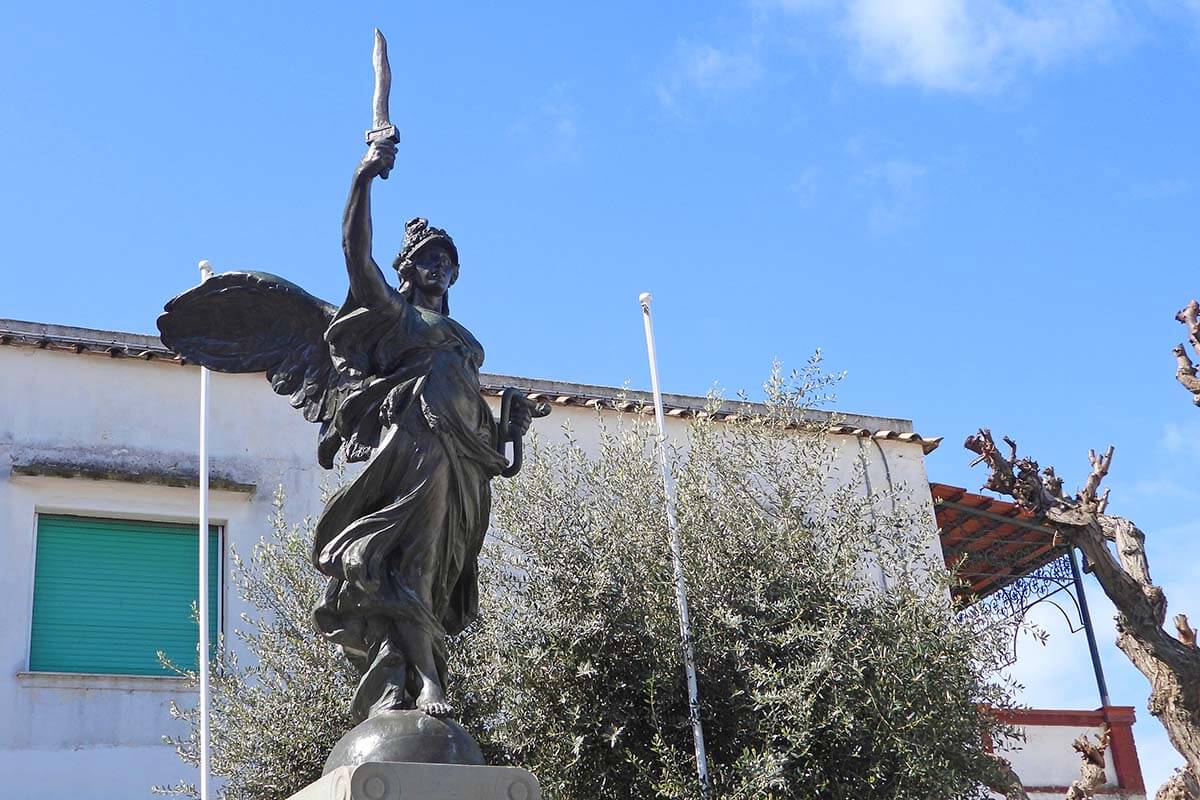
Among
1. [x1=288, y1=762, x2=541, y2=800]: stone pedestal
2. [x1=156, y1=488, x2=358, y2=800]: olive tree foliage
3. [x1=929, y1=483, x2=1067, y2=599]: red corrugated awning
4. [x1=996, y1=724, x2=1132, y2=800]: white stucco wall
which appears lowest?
[x1=288, y1=762, x2=541, y2=800]: stone pedestal

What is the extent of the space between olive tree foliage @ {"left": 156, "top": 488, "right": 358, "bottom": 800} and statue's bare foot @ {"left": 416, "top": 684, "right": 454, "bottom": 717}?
4860mm

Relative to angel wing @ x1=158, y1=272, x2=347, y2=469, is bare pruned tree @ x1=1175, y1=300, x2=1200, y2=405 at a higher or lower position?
higher

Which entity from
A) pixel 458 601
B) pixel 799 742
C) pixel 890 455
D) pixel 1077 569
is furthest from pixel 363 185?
pixel 1077 569

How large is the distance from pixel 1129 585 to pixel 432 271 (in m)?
8.06

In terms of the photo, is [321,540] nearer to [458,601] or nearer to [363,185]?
[458,601]

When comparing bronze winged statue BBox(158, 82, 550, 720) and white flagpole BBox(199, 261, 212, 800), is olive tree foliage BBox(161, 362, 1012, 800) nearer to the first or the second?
white flagpole BBox(199, 261, 212, 800)

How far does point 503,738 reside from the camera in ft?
30.5

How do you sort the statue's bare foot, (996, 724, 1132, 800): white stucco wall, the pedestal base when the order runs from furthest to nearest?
(996, 724, 1132, 800): white stucco wall, the statue's bare foot, the pedestal base

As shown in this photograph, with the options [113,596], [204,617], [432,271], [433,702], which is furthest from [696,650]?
[113,596]

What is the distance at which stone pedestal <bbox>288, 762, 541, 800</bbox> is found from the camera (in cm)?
430

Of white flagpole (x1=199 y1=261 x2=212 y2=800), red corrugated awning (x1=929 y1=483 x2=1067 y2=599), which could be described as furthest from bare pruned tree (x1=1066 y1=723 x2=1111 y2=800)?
white flagpole (x1=199 y1=261 x2=212 y2=800)

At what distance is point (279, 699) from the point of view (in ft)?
32.5

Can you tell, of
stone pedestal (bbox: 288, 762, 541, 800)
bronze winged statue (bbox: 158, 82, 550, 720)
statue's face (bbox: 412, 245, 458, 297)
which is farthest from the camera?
statue's face (bbox: 412, 245, 458, 297)

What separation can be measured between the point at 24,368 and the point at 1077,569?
437 inches
